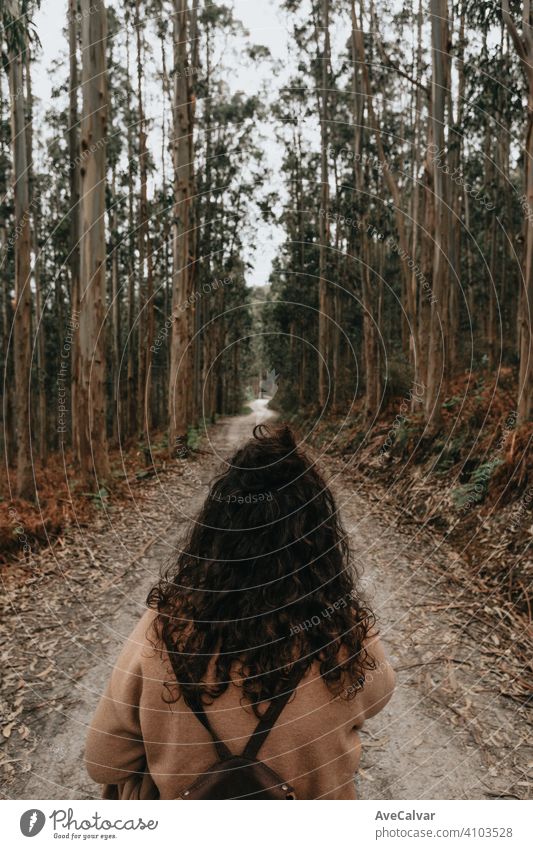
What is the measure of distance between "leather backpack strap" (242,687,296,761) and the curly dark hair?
25 mm

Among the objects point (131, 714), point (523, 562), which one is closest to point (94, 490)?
point (523, 562)

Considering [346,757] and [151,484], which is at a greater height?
[346,757]

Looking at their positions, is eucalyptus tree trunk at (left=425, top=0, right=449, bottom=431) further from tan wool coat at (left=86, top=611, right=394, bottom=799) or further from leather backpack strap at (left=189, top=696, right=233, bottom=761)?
leather backpack strap at (left=189, top=696, right=233, bottom=761)

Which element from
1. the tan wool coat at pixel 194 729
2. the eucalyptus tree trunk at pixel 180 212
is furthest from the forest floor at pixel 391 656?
the eucalyptus tree trunk at pixel 180 212

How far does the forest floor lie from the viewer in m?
2.96

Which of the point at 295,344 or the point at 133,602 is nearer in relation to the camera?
the point at 133,602

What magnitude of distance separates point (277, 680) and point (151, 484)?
9229 millimetres

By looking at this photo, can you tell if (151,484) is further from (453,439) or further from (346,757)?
(346,757)

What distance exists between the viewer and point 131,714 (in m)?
1.41

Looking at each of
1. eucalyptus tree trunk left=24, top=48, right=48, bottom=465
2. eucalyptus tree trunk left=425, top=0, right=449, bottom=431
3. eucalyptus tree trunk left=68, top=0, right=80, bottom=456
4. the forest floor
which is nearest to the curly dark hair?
the forest floor

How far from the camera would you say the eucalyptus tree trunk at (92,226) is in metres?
8.05

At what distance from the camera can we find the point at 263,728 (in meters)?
1.33

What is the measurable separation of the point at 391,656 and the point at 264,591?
3049mm

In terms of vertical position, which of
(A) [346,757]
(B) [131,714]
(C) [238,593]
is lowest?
(A) [346,757]
